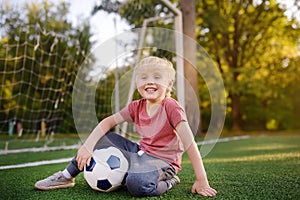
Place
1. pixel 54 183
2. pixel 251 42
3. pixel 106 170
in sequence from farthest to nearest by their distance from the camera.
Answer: pixel 251 42 → pixel 54 183 → pixel 106 170

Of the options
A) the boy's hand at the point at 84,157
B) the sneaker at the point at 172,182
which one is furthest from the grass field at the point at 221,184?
the boy's hand at the point at 84,157

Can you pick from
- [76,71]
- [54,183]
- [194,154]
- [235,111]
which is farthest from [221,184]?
[235,111]

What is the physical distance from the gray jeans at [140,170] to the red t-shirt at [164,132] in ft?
0.13

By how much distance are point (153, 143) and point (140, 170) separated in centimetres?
17

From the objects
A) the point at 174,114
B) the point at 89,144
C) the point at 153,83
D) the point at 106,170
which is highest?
the point at 153,83

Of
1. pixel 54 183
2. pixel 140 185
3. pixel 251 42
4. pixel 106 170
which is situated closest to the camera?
pixel 140 185

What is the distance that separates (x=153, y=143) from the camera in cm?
197

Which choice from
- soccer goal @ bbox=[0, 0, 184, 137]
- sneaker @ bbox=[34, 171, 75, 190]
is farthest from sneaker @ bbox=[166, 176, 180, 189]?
soccer goal @ bbox=[0, 0, 184, 137]

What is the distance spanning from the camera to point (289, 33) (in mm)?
13336

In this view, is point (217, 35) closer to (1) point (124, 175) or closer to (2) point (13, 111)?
(2) point (13, 111)

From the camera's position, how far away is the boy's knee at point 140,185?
1818 mm

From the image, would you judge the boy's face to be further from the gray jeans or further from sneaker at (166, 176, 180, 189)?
sneaker at (166, 176, 180, 189)

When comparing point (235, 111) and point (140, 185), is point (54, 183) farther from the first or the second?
point (235, 111)

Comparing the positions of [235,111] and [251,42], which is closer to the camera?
[235,111]
